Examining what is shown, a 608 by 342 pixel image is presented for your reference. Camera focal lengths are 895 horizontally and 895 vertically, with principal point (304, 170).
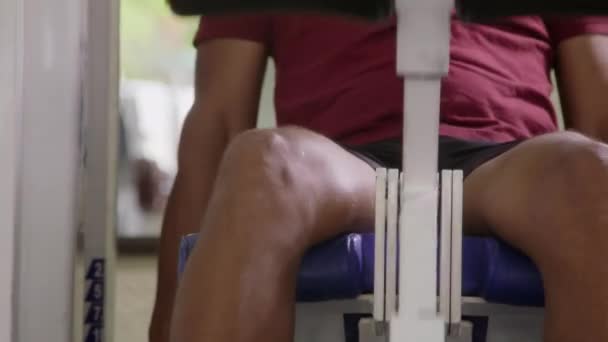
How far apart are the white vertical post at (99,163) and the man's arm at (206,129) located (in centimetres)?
21

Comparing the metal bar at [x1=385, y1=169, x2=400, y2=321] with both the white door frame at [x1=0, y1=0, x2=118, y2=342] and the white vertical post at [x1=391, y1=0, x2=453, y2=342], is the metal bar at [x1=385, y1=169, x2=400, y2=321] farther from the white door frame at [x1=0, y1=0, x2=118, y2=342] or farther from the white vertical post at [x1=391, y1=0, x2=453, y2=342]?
the white door frame at [x1=0, y1=0, x2=118, y2=342]

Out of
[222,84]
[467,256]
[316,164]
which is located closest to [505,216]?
[467,256]

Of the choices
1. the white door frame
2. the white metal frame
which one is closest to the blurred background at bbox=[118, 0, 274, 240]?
the white door frame

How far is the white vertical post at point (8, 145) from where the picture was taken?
2.35 feet

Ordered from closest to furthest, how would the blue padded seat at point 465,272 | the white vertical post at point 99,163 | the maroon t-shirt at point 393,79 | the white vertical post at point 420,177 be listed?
1. the white vertical post at point 420,177
2. the blue padded seat at point 465,272
3. the white vertical post at point 99,163
4. the maroon t-shirt at point 393,79

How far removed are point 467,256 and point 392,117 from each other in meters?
0.31

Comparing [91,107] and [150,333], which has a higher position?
[91,107]

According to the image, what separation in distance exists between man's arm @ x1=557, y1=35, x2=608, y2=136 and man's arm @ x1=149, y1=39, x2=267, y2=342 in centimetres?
38

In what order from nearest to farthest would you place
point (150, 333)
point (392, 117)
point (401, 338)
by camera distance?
point (401, 338), point (392, 117), point (150, 333)

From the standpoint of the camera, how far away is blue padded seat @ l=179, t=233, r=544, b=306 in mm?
686

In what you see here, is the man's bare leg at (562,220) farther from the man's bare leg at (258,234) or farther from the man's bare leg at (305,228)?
the man's bare leg at (258,234)

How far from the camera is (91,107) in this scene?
853mm

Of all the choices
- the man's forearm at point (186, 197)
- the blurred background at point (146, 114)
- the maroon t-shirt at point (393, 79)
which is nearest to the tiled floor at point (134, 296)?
the blurred background at point (146, 114)

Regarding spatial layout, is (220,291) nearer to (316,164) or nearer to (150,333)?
(316,164)
